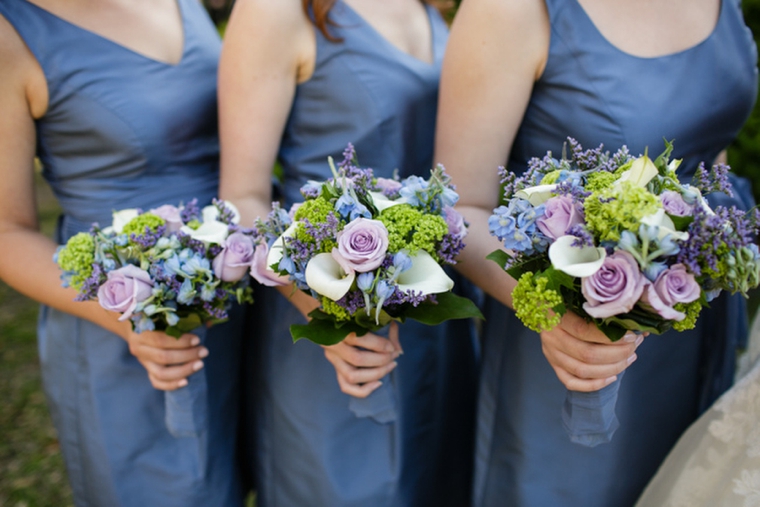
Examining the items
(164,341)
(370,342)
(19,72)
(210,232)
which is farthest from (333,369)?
(19,72)

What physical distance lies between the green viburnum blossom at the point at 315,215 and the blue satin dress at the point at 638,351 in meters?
0.81

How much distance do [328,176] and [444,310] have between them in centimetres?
80

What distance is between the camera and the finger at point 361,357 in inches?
64.4

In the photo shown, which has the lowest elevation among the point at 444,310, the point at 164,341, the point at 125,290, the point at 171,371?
the point at 171,371

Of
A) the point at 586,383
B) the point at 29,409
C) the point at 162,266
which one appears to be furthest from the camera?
the point at 29,409

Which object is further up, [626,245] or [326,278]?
[626,245]

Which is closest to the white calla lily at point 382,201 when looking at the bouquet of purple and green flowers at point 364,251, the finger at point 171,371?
the bouquet of purple and green flowers at point 364,251

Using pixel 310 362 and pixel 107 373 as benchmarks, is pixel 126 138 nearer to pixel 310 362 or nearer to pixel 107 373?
pixel 107 373

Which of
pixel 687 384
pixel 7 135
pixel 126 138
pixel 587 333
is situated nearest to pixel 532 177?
pixel 587 333

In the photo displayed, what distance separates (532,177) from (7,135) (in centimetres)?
158

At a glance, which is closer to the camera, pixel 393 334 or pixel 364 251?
pixel 364 251

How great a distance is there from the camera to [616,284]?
1110mm

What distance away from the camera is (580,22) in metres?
1.67

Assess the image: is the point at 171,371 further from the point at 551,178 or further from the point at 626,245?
the point at 626,245
